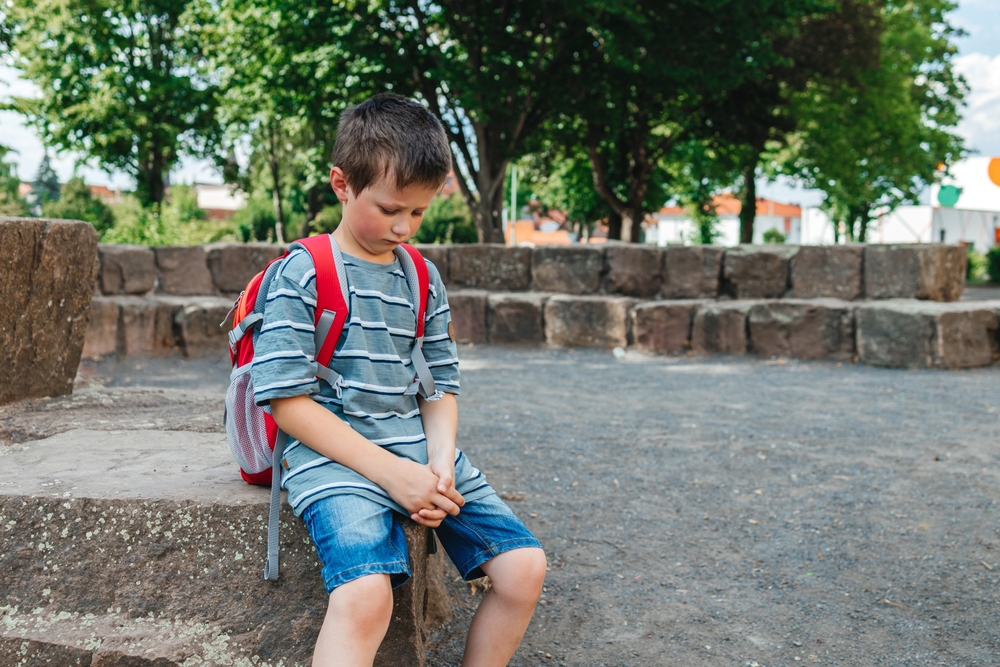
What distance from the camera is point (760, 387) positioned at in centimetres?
737

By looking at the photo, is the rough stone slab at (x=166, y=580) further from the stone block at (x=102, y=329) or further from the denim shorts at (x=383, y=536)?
the stone block at (x=102, y=329)

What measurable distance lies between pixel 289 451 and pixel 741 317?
801 cm

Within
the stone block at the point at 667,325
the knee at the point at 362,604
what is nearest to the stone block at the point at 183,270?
the stone block at the point at 667,325

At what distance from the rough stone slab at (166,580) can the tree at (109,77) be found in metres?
21.7

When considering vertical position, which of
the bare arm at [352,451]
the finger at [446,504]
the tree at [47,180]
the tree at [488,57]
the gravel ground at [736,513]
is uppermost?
the tree at [47,180]

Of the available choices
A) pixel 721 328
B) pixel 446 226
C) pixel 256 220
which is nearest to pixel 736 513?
pixel 721 328

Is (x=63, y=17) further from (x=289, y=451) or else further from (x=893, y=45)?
(x=289, y=451)

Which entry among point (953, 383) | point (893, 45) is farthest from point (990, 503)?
point (893, 45)

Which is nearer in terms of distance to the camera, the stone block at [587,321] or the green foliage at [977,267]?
the stone block at [587,321]

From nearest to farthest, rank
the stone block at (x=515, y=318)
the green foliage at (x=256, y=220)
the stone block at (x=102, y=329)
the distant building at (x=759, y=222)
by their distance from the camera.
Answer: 1. the stone block at (x=102, y=329)
2. the stone block at (x=515, y=318)
3. the green foliage at (x=256, y=220)
4. the distant building at (x=759, y=222)

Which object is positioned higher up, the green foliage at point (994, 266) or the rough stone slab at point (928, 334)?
the green foliage at point (994, 266)

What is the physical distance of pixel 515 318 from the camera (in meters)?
10.2

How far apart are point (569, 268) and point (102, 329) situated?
5.41m

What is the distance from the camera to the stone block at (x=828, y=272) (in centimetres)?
930
